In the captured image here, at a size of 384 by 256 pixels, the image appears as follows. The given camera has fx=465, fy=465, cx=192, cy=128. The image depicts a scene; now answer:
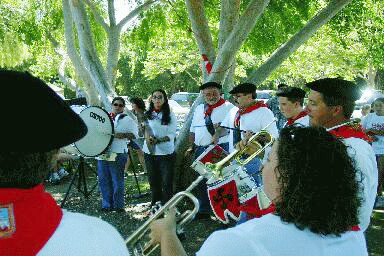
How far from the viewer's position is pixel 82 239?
126cm

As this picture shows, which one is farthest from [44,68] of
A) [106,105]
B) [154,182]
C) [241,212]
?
[241,212]

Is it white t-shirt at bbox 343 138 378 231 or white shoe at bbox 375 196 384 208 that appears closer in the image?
white t-shirt at bbox 343 138 378 231

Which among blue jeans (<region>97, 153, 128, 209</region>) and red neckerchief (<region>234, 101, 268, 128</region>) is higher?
red neckerchief (<region>234, 101, 268, 128</region>)

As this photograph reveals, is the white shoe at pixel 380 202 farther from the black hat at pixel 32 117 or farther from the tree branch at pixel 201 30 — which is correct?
the black hat at pixel 32 117

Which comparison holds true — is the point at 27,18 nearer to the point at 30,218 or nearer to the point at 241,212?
the point at 241,212

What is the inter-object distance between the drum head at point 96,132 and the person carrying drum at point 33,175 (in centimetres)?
534

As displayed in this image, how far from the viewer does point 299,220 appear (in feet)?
4.87

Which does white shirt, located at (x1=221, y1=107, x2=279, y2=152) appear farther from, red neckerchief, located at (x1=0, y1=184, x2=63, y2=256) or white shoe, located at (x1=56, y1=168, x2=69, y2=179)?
white shoe, located at (x1=56, y1=168, x2=69, y2=179)

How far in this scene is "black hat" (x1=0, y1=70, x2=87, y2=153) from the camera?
3.91 feet

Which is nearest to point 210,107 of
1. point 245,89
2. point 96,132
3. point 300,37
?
point 245,89

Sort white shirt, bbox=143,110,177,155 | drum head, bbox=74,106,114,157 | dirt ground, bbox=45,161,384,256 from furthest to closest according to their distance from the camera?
white shirt, bbox=143,110,177,155
drum head, bbox=74,106,114,157
dirt ground, bbox=45,161,384,256

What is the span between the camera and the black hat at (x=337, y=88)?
3.11 meters

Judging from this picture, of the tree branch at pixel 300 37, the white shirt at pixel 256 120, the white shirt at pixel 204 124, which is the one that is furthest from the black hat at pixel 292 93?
the tree branch at pixel 300 37

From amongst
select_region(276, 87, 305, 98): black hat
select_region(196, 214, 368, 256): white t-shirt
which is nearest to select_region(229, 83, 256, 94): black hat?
select_region(276, 87, 305, 98): black hat
